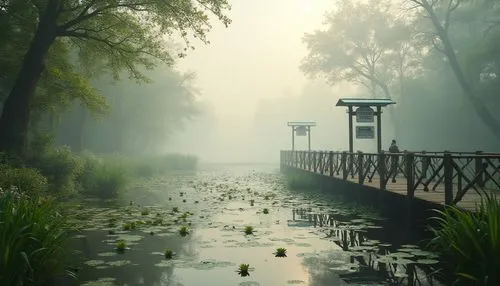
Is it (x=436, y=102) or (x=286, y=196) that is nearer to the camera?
(x=286, y=196)

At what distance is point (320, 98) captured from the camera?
10456 centimetres

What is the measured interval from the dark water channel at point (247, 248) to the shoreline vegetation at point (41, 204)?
1.97 feet

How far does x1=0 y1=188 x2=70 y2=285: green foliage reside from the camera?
14.7 feet

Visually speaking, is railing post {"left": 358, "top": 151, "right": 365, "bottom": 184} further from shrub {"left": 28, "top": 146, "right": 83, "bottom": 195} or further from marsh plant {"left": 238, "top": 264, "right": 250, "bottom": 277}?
shrub {"left": 28, "top": 146, "right": 83, "bottom": 195}

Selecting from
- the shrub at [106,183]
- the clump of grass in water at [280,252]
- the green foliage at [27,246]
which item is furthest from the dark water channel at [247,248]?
the shrub at [106,183]

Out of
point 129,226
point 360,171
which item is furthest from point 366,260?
point 360,171

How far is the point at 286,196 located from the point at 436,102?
96.9 feet

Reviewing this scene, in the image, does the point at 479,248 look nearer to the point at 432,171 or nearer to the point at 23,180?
the point at 23,180

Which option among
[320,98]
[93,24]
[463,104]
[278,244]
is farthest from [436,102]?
[320,98]

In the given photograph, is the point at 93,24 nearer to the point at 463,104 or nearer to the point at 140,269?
the point at 140,269

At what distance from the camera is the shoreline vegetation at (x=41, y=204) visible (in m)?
4.61

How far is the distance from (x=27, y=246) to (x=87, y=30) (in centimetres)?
1294

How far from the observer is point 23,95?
14672 mm

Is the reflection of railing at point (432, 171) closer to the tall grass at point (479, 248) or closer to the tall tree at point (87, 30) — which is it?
the tall grass at point (479, 248)
